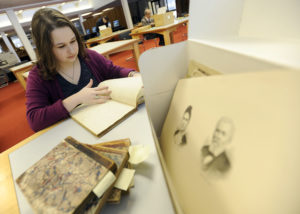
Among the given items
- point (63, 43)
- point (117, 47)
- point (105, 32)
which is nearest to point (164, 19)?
point (117, 47)

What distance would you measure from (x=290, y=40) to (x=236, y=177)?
8.7 inches

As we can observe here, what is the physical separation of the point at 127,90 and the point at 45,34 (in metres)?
0.51

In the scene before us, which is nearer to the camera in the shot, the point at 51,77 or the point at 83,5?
the point at 51,77

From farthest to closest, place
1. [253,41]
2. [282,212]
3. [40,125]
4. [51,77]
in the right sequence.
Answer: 1. [51,77]
2. [40,125]
3. [253,41]
4. [282,212]

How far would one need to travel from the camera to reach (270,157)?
17 centimetres

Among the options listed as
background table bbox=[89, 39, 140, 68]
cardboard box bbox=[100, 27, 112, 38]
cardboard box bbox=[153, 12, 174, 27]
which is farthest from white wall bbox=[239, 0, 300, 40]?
cardboard box bbox=[100, 27, 112, 38]

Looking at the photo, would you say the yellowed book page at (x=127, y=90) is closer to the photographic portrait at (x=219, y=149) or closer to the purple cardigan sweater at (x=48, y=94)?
the purple cardigan sweater at (x=48, y=94)

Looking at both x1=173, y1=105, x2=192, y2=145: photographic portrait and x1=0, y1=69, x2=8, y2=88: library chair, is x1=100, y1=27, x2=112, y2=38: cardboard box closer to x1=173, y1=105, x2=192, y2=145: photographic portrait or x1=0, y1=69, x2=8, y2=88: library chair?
x1=0, y1=69, x2=8, y2=88: library chair

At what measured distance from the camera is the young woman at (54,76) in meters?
0.70

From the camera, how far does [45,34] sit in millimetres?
743

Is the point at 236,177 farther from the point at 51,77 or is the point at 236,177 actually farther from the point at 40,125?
the point at 51,77

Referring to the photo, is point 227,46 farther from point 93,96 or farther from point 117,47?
→ point 117,47

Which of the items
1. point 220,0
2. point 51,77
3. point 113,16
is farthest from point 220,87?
point 113,16

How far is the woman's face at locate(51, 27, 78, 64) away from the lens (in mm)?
766
